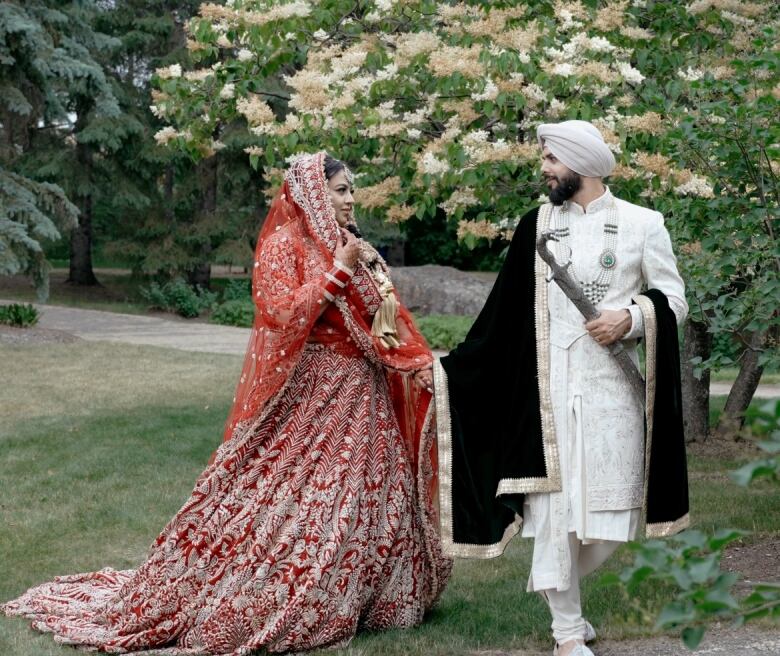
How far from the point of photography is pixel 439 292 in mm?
19453

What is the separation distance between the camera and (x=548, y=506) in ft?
14.0

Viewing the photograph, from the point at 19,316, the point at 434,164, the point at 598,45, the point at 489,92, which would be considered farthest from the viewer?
the point at 19,316

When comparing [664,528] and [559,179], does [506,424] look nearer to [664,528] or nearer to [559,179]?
[664,528]

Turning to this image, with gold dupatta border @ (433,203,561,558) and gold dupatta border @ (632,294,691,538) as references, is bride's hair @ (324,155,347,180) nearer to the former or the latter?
gold dupatta border @ (433,203,561,558)

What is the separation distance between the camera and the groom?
13.8ft

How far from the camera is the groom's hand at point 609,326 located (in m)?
4.12

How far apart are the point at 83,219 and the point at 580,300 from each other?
21.0 m

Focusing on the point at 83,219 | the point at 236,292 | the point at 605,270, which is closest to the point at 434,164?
the point at 605,270

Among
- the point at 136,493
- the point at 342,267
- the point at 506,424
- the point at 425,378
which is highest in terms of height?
the point at 342,267

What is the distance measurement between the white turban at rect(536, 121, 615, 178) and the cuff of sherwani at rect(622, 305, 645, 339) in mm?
500

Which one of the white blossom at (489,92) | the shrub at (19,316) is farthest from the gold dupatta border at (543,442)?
the shrub at (19,316)

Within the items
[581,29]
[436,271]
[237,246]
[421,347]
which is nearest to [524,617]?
[421,347]

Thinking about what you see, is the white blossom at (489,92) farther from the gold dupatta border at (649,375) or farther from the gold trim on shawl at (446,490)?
the gold dupatta border at (649,375)

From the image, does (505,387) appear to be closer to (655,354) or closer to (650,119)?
(655,354)
